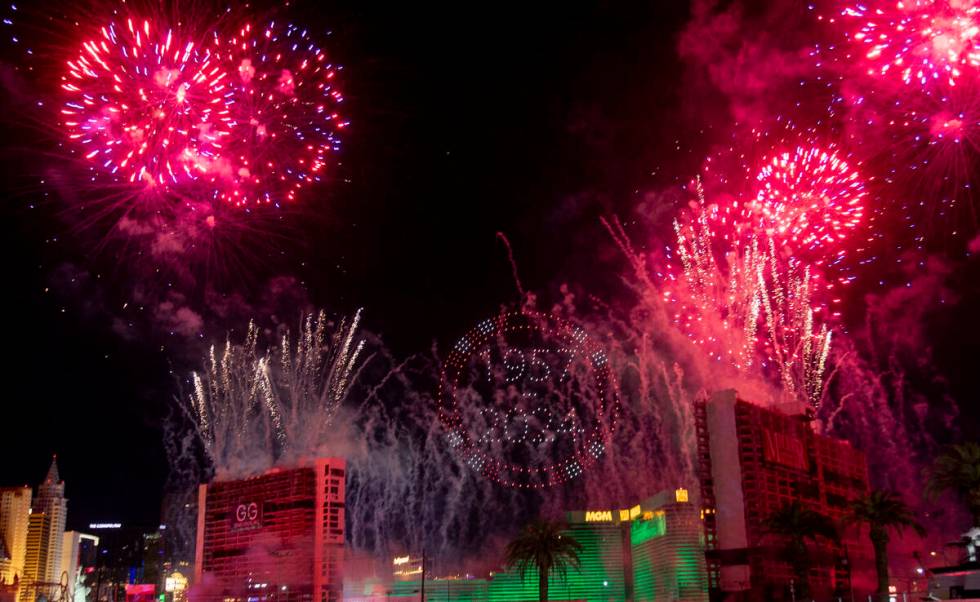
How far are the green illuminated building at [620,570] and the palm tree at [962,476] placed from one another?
5189 centimetres

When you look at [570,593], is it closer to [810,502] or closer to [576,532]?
[576,532]

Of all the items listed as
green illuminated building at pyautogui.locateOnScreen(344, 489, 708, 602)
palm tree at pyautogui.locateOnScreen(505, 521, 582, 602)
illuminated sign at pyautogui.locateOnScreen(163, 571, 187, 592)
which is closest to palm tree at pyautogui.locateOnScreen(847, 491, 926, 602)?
palm tree at pyautogui.locateOnScreen(505, 521, 582, 602)

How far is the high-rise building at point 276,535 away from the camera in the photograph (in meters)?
119

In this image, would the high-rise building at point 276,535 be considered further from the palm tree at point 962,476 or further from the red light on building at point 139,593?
the palm tree at point 962,476

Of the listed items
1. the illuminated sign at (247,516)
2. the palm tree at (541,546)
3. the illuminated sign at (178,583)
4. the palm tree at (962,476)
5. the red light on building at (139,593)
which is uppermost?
the illuminated sign at (247,516)

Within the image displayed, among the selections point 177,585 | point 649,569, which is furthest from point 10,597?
point 649,569

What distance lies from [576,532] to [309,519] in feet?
142

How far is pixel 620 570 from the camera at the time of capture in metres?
143

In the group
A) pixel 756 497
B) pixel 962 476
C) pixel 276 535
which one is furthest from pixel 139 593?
pixel 962 476

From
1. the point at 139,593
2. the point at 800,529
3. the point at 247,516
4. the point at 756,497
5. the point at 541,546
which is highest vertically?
the point at 247,516

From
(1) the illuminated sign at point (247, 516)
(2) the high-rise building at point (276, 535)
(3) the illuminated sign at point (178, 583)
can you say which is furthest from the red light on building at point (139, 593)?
(1) the illuminated sign at point (247, 516)

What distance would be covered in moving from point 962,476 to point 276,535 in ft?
283

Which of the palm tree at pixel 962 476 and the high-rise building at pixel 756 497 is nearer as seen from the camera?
the palm tree at pixel 962 476

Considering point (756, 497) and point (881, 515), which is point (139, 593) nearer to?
point (756, 497)
